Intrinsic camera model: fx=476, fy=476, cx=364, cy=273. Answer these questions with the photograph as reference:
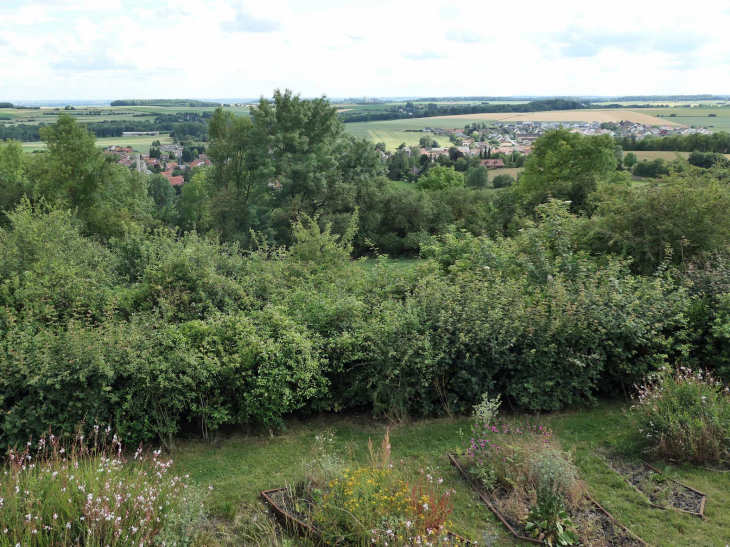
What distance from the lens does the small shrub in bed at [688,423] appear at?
543cm

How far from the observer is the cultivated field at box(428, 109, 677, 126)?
63.3 metres

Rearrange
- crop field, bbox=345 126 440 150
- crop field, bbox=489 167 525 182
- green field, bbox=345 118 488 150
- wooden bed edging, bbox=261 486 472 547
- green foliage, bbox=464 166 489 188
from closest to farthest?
wooden bed edging, bbox=261 486 472 547 → green foliage, bbox=464 166 489 188 → crop field, bbox=489 167 525 182 → crop field, bbox=345 126 440 150 → green field, bbox=345 118 488 150

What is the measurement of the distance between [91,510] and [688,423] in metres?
6.16

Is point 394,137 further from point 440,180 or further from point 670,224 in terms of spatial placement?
point 670,224

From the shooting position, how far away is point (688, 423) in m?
5.45

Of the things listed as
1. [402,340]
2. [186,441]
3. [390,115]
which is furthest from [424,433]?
[390,115]

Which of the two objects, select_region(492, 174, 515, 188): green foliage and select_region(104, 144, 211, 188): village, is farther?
select_region(104, 144, 211, 188): village

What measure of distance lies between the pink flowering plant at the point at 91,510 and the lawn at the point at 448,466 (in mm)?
729

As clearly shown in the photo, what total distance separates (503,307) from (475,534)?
3582mm

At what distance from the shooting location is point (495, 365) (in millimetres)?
6820

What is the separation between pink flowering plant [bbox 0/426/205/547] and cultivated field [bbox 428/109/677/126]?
68471 mm

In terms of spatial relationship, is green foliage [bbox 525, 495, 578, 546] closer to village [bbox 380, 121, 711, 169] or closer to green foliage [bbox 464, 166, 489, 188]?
village [bbox 380, 121, 711, 169]

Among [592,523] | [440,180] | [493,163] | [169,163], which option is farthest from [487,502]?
[169,163]

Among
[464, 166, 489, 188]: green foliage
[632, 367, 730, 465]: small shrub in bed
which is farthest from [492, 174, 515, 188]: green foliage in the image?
[632, 367, 730, 465]: small shrub in bed
